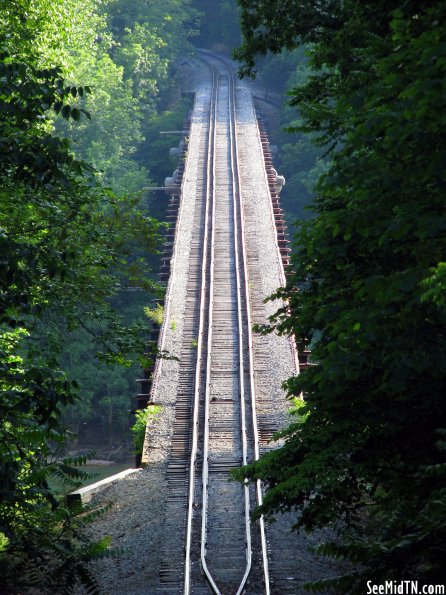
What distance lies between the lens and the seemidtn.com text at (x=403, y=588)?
259 inches

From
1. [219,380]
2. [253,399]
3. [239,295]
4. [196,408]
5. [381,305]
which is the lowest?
[381,305]

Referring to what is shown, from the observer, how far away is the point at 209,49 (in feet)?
314

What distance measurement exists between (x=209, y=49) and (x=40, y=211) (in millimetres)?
86026

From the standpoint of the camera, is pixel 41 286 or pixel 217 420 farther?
pixel 217 420

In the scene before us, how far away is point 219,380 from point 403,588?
626 inches

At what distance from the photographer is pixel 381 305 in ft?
24.7

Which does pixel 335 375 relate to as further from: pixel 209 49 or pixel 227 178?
pixel 209 49

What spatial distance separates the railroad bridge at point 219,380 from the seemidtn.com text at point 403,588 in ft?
20.4

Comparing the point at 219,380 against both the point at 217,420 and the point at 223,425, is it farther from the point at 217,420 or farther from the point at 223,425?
the point at 223,425

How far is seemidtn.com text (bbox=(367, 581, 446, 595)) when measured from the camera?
6.58m

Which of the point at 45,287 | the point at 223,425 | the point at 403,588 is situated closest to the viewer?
the point at 403,588

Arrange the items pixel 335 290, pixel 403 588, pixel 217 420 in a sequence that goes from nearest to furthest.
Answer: pixel 403 588, pixel 335 290, pixel 217 420

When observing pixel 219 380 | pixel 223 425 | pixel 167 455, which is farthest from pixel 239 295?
pixel 167 455

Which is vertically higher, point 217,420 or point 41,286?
point 217,420
